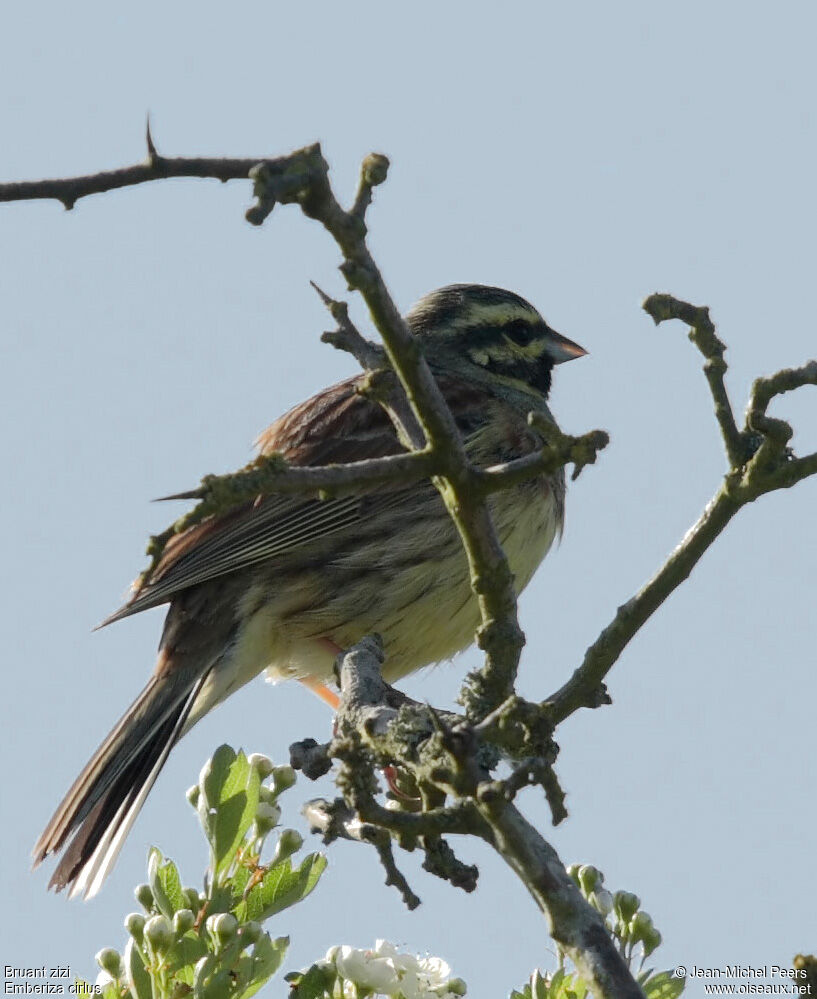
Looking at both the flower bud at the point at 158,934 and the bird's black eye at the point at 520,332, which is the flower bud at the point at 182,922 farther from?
the bird's black eye at the point at 520,332

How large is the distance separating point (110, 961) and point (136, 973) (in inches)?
3.5

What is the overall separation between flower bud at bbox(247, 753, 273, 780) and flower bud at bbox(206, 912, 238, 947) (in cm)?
42

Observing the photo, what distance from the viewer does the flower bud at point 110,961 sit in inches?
129

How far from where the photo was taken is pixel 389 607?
600cm

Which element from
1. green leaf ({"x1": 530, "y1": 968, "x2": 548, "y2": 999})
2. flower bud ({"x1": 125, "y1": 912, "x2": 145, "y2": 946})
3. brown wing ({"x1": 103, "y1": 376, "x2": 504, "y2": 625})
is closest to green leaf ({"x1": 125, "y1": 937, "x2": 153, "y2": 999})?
flower bud ({"x1": 125, "y1": 912, "x2": 145, "y2": 946})

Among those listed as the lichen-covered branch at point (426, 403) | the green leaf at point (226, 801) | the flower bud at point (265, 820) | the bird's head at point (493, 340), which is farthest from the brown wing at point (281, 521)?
the lichen-covered branch at point (426, 403)

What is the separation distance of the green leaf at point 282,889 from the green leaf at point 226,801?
95 millimetres

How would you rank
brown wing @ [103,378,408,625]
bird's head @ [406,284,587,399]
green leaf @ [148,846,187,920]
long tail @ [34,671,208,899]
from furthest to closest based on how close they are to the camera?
bird's head @ [406,284,587,399] → brown wing @ [103,378,408,625] → long tail @ [34,671,208,899] → green leaf @ [148,846,187,920]

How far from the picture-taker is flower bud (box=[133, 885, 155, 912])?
3.38m

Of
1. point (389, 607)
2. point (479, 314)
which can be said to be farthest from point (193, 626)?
point (479, 314)

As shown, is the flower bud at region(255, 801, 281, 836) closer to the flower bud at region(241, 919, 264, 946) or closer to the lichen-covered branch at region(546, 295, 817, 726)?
the flower bud at region(241, 919, 264, 946)

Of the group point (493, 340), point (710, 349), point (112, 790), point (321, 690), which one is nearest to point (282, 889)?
point (710, 349)

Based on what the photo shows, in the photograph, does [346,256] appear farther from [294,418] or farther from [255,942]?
[294,418]

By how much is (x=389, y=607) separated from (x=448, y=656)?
1.33 feet
